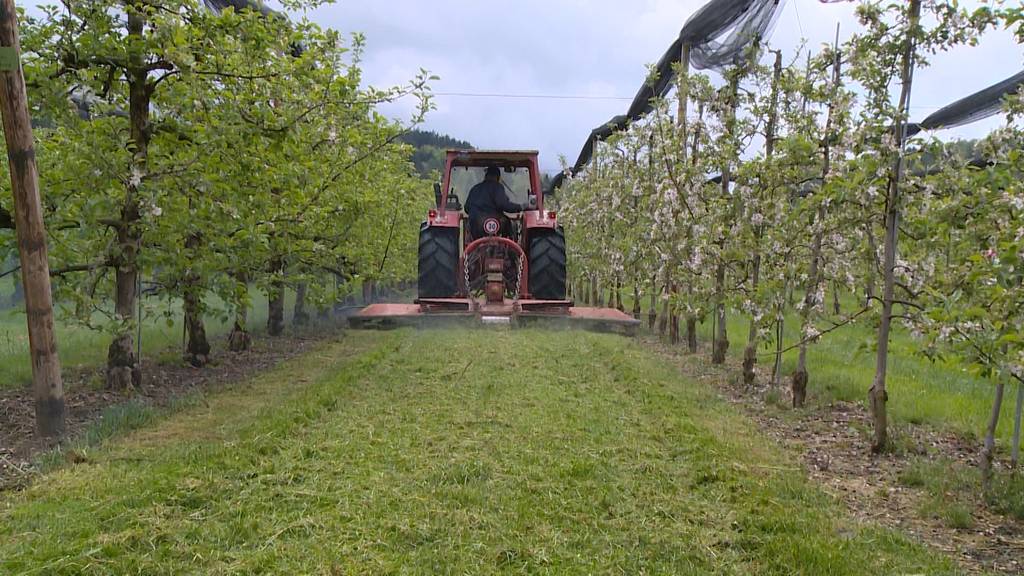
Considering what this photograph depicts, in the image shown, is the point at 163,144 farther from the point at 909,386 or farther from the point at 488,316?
the point at 909,386

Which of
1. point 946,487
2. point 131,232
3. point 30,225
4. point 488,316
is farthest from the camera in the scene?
point 488,316

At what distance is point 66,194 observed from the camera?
569 centimetres

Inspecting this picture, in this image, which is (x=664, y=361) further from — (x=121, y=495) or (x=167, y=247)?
(x=121, y=495)

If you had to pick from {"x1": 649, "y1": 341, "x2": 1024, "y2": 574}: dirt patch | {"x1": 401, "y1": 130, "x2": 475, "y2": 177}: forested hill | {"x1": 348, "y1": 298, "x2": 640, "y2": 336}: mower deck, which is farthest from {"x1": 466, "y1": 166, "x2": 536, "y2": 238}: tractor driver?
{"x1": 401, "y1": 130, "x2": 475, "y2": 177}: forested hill

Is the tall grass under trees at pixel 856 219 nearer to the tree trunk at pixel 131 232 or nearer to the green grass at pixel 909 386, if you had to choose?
the green grass at pixel 909 386

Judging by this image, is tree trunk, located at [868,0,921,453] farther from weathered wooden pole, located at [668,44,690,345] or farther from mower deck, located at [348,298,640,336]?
mower deck, located at [348,298,640,336]

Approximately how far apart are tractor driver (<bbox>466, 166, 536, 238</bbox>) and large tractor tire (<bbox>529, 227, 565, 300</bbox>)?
0.93m

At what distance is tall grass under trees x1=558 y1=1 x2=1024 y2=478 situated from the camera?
4.07 m

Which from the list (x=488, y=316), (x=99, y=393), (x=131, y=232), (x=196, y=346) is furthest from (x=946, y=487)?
(x=196, y=346)

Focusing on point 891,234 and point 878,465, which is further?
point 891,234

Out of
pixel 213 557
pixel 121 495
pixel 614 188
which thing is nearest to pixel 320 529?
pixel 213 557

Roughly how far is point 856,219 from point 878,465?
5.86ft

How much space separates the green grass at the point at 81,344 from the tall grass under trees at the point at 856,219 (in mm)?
4895

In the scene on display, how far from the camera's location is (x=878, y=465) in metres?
5.15
